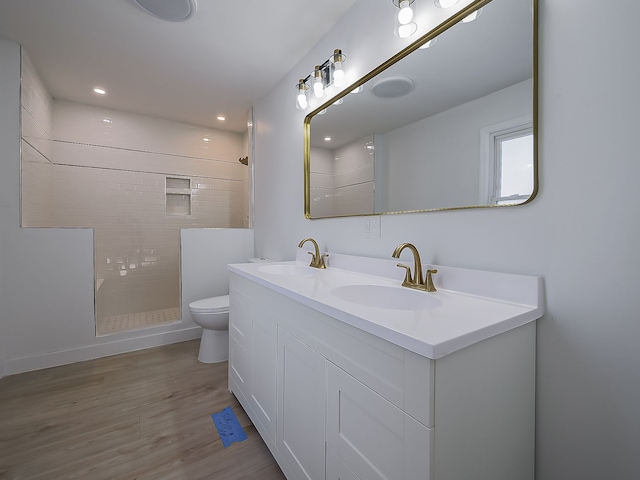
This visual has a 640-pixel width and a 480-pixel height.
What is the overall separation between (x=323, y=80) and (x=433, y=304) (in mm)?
1507

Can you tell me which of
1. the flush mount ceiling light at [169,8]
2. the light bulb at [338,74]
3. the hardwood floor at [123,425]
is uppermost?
the flush mount ceiling light at [169,8]

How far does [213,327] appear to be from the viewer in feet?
7.06

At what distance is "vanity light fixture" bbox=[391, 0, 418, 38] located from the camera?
114 cm

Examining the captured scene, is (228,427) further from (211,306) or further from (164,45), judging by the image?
(164,45)

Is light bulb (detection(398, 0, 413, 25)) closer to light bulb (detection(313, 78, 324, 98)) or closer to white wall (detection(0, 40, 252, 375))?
light bulb (detection(313, 78, 324, 98))

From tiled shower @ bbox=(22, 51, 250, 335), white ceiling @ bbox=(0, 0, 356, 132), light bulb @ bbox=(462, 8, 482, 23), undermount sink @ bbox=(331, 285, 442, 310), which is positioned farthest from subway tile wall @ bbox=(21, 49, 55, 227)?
light bulb @ bbox=(462, 8, 482, 23)

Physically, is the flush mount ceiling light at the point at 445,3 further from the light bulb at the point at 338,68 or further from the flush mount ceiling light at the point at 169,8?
the flush mount ceiling light at the point at 169,8

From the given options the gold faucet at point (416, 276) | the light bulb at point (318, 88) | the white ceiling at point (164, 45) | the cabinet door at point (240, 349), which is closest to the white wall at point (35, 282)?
the white ceiling at point (164, 45)

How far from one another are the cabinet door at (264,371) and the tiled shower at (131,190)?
5.75 ft

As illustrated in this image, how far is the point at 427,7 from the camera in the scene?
3.78 ft

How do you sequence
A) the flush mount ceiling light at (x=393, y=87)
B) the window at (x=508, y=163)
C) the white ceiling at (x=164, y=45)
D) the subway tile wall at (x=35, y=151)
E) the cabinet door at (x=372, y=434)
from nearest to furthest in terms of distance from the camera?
the cabinet door at (x=372, y=434)
the window at (x=508, y=163)
the flush mount ceiling light at (x=393, y=87)
the white ceiling at (x=164, y=45)
the subway tile wall at (x=35, y=151)

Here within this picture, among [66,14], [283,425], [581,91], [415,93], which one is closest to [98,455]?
[283,425]

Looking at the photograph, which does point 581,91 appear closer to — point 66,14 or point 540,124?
point 540,124

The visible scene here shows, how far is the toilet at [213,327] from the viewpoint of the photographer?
2.10 m
